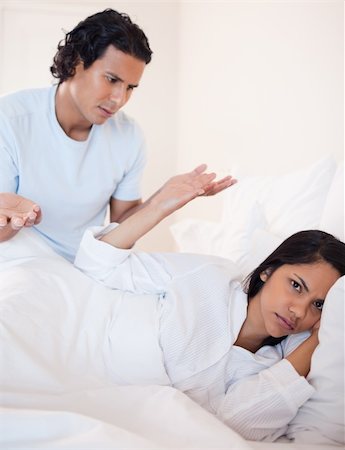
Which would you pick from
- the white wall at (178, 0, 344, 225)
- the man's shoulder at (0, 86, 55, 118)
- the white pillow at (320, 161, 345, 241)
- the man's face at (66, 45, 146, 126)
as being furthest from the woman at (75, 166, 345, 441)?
the white wall at (178, 0, 344, 225)

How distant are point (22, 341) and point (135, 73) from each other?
89cm

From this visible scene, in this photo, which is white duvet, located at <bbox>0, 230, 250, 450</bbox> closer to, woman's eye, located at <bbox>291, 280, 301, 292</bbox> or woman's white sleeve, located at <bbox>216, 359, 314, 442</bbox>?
woman's white sleeve, located at <bbox>216, 359, 314, 442</bbox>

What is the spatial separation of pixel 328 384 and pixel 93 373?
0.48 metres

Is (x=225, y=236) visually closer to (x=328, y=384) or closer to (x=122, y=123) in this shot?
(x=122, y=123)

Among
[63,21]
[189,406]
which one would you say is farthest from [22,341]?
[63,21]

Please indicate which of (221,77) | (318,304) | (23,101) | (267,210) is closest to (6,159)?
(23,101)

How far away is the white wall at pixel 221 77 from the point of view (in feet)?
6.45

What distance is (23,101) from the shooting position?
5.55 feet

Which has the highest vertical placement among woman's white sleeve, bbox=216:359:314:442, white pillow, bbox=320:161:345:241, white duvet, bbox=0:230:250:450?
white pillow, bbox=320:161:345:241

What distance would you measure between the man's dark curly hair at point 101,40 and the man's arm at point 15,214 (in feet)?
1.52

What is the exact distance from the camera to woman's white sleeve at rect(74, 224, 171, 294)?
1408mm

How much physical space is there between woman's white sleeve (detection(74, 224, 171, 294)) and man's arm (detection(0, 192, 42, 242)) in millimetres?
159

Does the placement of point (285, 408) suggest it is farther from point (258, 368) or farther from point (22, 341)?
point (22, 341)

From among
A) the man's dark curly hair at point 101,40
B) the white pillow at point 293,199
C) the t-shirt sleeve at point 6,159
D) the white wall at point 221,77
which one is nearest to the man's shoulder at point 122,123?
the man's dark curly hair at point 101,40
